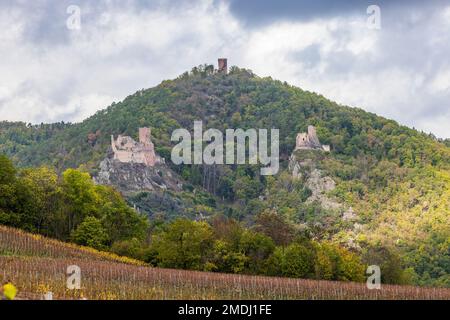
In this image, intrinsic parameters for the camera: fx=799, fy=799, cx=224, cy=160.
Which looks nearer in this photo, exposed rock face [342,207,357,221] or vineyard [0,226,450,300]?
vineyard [0,226,450,300]

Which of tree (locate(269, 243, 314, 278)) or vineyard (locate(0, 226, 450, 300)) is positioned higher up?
tree (locate(269, 243, 314, 278))

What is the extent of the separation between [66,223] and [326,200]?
111 metres

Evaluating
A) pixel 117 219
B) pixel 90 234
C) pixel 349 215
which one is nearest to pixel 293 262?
pixel 90 234

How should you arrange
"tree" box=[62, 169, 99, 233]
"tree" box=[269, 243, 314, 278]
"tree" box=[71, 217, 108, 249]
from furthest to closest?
"tree" box=[62, 169, 99, 233], "tree" box=[71, 217, 108, 249], "tree" box=[269, 243, 314, 278]

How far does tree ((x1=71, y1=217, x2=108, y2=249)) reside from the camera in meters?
76.3

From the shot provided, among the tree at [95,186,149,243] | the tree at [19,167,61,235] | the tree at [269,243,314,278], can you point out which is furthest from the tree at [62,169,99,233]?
the tree at [269,243,314,278]

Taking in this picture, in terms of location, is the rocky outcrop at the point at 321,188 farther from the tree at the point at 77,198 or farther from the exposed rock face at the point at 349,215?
the tree at the point at 77,198

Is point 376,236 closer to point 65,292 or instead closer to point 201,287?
point 201,287

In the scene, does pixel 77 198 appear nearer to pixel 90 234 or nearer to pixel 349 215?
pixel 90 234

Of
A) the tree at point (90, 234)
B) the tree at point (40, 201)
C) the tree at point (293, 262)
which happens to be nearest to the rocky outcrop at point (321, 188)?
the tree at point (40, 201)

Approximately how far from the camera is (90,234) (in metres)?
76.6

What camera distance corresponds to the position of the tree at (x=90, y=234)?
3004 inches

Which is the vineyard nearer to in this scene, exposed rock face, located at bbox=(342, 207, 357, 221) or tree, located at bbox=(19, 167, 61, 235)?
tree, located at bbox=(19, 167, 61, 235)
